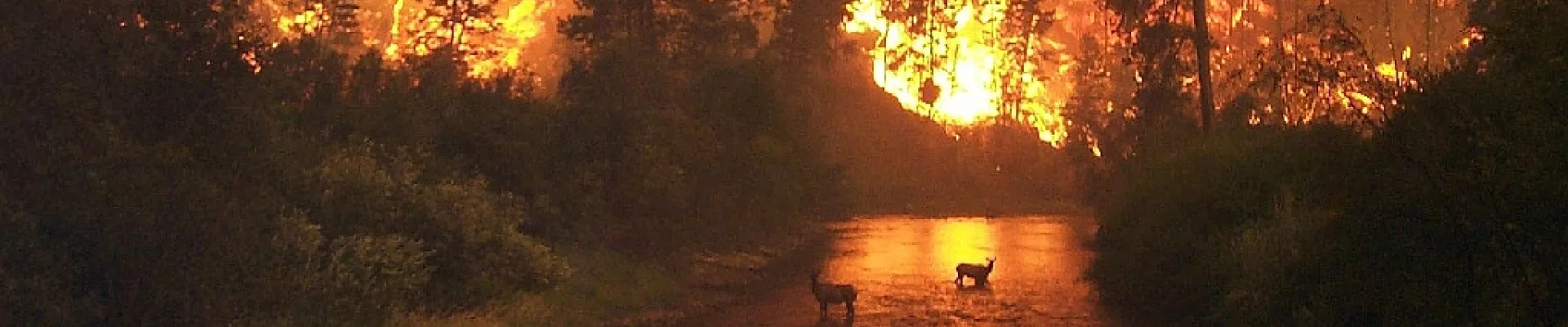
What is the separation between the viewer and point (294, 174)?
595 inches

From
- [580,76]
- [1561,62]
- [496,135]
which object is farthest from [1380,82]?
[580,76]

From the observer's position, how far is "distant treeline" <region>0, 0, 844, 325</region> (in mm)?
11242

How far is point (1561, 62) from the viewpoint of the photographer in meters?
9.48

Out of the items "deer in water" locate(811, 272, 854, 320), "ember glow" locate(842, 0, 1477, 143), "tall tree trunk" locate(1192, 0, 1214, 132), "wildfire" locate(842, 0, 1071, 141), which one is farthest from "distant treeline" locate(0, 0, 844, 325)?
"wildfire" locate(842, 0, 1071, 141)

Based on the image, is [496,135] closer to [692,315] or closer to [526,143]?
[526,143]

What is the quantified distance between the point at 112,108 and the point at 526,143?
44.1 ft

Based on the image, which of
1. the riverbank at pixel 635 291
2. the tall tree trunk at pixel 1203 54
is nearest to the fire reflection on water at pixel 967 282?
the riverbank at pixel 635 291

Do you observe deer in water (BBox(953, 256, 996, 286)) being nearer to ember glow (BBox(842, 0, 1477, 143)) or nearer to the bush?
the bush

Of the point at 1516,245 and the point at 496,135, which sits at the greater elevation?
the point at 496,135

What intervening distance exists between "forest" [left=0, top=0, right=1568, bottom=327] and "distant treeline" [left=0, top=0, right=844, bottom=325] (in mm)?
33

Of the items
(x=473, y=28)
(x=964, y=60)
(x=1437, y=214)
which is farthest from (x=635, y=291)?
(x=964, y=60)

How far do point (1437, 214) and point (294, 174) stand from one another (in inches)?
443

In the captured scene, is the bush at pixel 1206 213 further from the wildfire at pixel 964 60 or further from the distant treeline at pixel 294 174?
the wildfire at pixel 964 60

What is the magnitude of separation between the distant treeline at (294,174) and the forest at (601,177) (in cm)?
3
